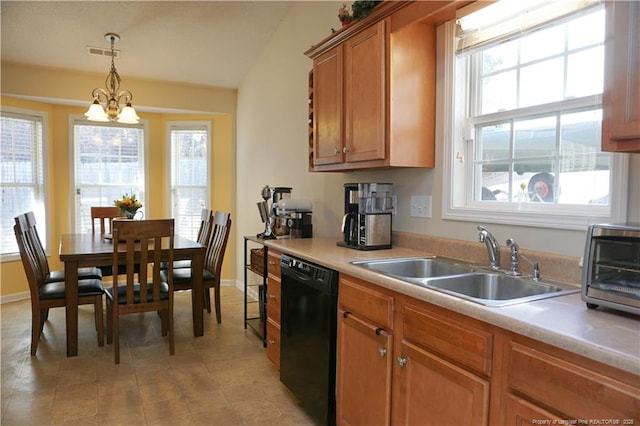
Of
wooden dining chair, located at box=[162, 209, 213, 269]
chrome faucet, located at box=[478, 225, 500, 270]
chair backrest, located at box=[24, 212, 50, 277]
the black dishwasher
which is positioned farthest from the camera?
wooden dining chair, located at box=[162, 209, 213, 269]

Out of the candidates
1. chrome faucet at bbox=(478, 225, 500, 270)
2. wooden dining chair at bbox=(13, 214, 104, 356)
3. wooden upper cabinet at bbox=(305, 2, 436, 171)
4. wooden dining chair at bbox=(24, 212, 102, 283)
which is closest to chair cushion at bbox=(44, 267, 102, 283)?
wooden dining chair at bbox=(24, 212, 102, 283)

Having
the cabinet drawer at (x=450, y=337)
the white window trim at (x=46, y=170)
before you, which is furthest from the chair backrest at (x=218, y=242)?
the cabinet drawer at (x=450, y=337)

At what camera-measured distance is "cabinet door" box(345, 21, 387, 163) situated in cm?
225

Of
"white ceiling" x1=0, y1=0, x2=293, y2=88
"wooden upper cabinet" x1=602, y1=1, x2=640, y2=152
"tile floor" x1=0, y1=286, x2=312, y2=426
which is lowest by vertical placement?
"tile floor" x1=0, y1=286, x2=312, y2=426

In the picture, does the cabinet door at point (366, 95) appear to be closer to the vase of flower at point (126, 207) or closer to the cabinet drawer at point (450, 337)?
the cabinet drawer at point (450, 337)

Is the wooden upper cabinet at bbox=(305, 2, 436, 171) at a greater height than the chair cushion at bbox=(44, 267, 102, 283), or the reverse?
the wooden upper cabinet at bbox=(305, 2, 436, 171)

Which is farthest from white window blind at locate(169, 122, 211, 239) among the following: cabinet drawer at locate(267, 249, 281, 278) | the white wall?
cabinet drawer at locate(267, 249, 281, 278)

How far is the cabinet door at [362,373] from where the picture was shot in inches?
67.5

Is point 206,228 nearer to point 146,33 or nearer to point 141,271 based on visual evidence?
point 141,271

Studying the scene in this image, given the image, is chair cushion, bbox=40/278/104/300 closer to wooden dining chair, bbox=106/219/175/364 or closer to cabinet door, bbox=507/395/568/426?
wooden dining chair, bbox=106/219/175/364

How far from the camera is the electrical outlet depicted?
2.40 m

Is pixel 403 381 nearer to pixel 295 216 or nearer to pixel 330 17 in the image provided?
pixel 295 216

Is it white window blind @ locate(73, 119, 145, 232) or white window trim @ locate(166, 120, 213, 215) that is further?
white window trim @ locate(166, 120, 213, 215)

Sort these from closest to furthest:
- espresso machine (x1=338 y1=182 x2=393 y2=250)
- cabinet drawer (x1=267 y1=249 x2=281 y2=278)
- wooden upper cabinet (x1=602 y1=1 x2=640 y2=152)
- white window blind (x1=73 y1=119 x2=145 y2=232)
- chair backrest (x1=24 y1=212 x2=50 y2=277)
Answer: wooden upper cabinet (x1=602 y1=1 x2=640 y2=152)
espresso machine (x1=338 y1=182 x2=393 y2=250)
cabinet drawer (x1=267 y1=249 x2=281 y2=278)
chair backrest (x1=24 y1=212 x2=50 y2=277)
white window blind (x1=73 y1=119 x2=145 y2=232)
